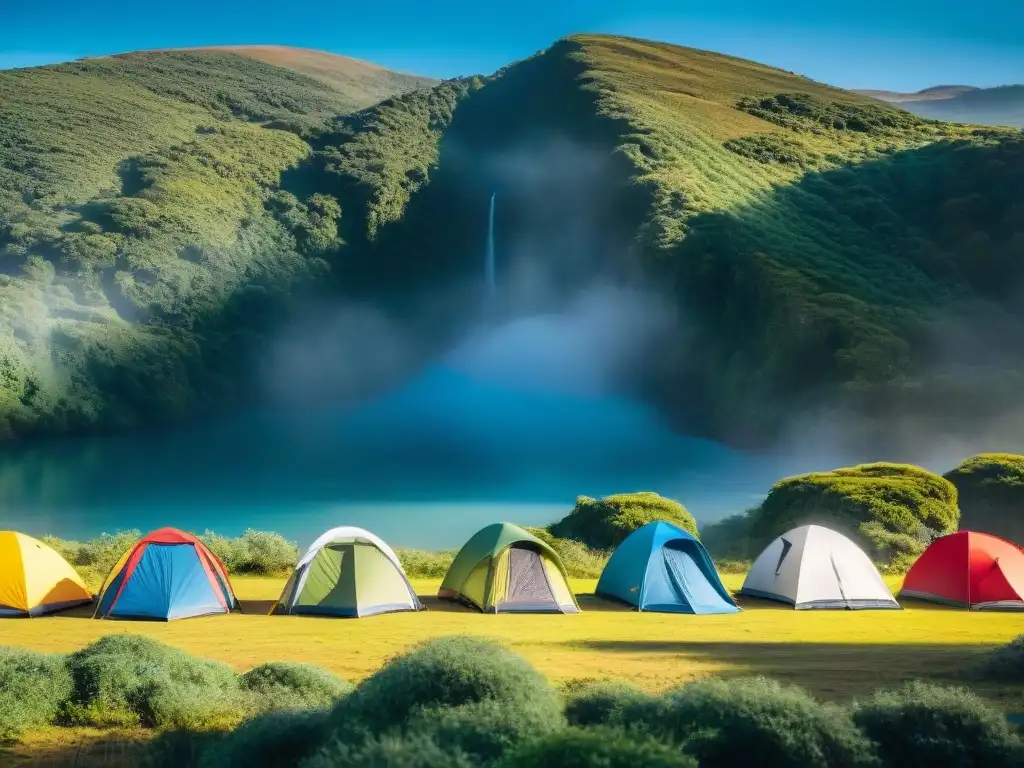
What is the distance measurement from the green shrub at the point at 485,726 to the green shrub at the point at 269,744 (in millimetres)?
942

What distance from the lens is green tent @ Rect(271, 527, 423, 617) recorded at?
1580 centimetres

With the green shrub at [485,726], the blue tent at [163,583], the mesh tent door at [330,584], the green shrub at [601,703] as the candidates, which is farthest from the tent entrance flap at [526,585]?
the green shrub at [485,726]

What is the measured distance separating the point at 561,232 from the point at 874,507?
5772cm

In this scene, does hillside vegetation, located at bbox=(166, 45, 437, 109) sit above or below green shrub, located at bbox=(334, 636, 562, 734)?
above

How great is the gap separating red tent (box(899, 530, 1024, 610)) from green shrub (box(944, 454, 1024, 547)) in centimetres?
1166

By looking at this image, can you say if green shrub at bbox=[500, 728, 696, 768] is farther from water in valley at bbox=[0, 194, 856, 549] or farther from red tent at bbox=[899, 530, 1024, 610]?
water in valley at bbox=[0, 194, 856, 549]

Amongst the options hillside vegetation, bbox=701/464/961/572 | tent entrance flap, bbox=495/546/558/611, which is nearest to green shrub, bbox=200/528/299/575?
tent entrance flap, bbox=495/546/558/611

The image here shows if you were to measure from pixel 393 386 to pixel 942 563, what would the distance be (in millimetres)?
57681

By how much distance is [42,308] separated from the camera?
60156mm

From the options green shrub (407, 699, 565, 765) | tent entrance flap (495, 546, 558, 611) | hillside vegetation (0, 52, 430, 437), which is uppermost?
hillside vegetation (0, 52, 430, 437)

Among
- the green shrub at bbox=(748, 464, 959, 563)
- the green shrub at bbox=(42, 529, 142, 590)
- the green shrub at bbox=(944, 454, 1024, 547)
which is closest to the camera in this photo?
the green shrub at bbox=(42, 529, 142, 590)

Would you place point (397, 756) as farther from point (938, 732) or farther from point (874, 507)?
point (874, 507)

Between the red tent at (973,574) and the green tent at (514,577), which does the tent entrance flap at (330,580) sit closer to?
the green tent at (514,577)

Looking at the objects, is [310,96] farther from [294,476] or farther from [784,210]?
[294,476]
